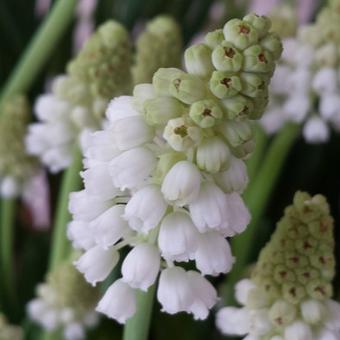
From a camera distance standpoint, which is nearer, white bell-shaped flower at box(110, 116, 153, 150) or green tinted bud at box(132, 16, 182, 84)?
white bell-shaped flower at box(110, 116, 153, 150)

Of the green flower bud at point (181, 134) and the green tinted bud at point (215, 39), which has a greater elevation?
the green tinted bud at point (215, 39)

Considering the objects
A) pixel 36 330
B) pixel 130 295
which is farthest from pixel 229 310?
pixel 36 330

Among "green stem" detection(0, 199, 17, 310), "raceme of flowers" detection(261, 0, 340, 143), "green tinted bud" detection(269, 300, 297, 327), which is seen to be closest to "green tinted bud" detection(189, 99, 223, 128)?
"green tinted bud" detection(269, 300, 297, 327)

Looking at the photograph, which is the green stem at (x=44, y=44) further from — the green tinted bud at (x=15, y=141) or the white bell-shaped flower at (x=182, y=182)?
the white bell-shaped flower at (x=182, y=182)

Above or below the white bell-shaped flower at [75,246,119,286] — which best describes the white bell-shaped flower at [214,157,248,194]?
above

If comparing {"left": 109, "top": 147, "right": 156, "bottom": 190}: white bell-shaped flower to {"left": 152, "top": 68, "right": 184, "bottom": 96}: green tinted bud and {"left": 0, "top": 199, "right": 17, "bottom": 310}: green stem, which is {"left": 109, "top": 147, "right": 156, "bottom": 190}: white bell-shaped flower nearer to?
{"left": 152, "top": 68, "right": 184, "bottom": 96}: green tinted bud

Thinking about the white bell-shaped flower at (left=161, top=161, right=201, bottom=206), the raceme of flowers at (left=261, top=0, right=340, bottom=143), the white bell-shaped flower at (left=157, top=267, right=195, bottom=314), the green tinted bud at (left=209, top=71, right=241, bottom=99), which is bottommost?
the raceme of flowers at (left=261, top=0, right=340, bottom=143)

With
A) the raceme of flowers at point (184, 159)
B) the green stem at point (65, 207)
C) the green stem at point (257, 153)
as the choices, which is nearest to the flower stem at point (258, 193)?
the green stem at point (257, 153)

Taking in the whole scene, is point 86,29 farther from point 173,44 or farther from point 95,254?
point 95,254

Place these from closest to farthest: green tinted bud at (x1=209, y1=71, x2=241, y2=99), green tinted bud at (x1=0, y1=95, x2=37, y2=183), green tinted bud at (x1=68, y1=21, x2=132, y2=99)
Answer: green tinted bud at (x1=209, y1=71, x2=241, y2=99) → green tinted bud at (x1=68, y1=21, x2=132, y2=99) → green tinted bud at (x1=0, y1=95, x2=37, y2=183)
